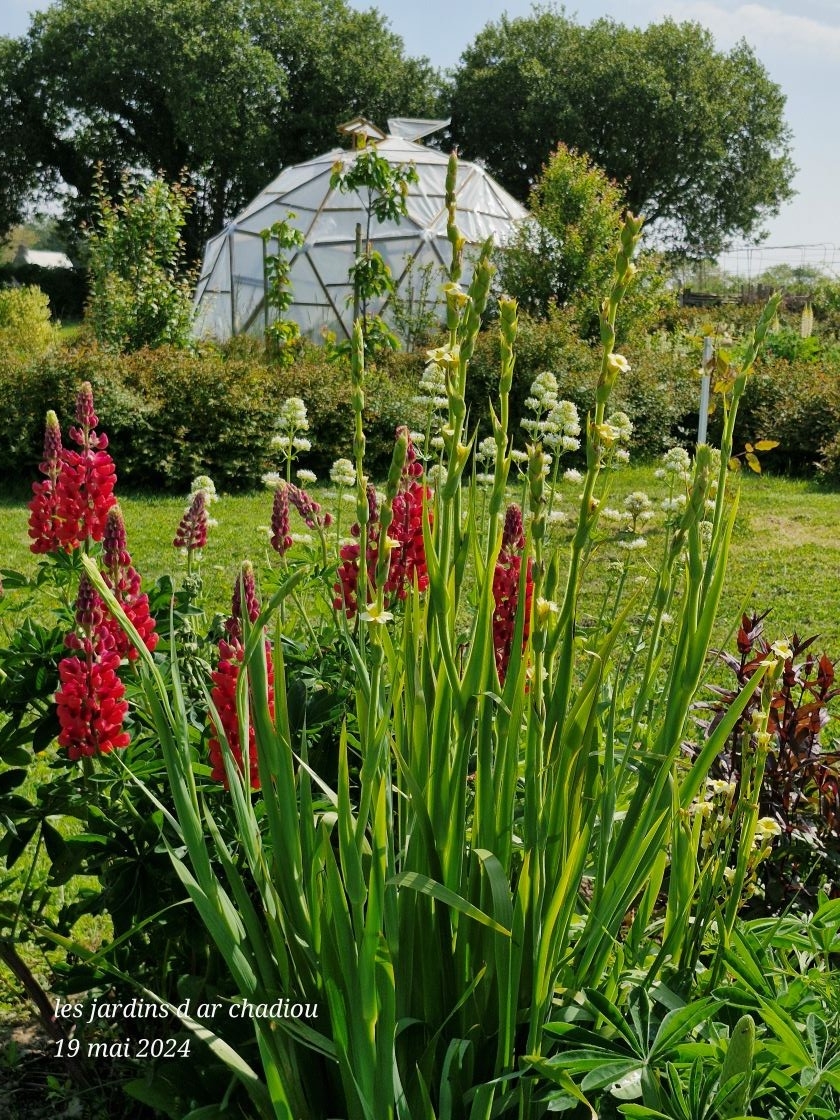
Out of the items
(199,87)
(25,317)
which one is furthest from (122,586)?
(199,87)

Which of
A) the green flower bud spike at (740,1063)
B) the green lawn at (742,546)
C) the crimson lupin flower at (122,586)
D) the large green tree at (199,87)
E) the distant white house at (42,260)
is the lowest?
the green lawn at (742,546)

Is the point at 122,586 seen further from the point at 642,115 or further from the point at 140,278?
the point at 642,115

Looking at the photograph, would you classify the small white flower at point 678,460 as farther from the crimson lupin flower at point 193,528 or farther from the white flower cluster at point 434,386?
the crimson lupin flower at point 193,528

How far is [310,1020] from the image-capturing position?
1390mm

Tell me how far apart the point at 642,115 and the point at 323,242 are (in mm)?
23995

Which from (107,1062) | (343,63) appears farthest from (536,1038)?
(343,63)

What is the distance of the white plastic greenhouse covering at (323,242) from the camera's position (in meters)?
16.8

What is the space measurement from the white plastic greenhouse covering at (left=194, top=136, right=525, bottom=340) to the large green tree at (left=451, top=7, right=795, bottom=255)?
19.7 metres

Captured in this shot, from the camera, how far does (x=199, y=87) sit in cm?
3416

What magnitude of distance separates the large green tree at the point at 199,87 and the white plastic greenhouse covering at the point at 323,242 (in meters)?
17.7

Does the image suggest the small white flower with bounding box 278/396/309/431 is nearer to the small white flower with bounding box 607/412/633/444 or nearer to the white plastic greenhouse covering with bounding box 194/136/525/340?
the small white flower with bounding box 607/412/633/444

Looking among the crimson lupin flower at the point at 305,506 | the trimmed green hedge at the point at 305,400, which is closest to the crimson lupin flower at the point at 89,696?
the crimson lupin flower at the point at 305,506

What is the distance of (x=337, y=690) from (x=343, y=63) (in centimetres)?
3913

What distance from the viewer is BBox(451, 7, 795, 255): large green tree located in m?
36.4
